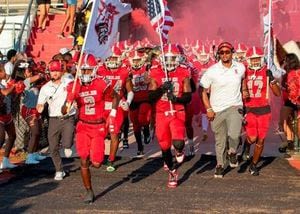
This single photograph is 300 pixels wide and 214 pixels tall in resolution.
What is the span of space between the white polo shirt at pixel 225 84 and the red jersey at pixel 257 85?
1.04 ft

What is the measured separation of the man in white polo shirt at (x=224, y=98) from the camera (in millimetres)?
9922

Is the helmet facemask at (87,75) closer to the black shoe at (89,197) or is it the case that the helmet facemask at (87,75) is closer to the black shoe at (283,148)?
the black shoe at (89,197)

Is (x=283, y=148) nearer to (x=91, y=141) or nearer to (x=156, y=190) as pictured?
(x=156, y=190)

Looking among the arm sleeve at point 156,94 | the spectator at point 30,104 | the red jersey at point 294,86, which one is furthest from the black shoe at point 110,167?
the red jersey at point 294,86

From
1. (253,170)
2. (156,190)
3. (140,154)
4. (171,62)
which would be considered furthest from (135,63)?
(156,190)

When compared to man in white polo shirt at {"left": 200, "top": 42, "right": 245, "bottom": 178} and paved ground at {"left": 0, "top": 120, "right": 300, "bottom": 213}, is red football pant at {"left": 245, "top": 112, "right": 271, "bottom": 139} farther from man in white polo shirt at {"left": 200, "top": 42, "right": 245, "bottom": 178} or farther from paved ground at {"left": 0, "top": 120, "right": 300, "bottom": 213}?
paved ground at {"left": 0, "top": 120, "right": 300, "bottom": 213}

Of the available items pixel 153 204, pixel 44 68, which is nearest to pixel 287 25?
pixel 44 68

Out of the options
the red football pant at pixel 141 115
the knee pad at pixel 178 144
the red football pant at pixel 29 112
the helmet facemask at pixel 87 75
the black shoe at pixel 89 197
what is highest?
the helmet facemask at pixel 87 75

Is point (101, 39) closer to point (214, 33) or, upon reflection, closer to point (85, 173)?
point (85, 173)

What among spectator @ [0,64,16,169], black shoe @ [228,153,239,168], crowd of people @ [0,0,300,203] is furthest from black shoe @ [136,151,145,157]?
spectator @ [0,64,16,169]

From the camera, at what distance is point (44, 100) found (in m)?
10.3

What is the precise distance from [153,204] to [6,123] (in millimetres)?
3209

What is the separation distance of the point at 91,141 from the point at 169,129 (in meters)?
1.26

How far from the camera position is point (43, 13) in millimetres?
19234
